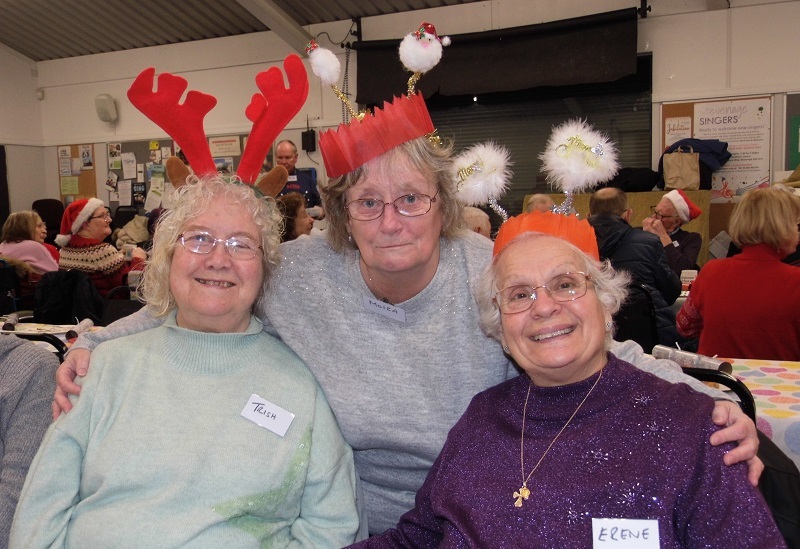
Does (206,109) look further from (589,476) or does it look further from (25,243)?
(25,243)

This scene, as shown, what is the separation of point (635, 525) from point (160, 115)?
1.64 m

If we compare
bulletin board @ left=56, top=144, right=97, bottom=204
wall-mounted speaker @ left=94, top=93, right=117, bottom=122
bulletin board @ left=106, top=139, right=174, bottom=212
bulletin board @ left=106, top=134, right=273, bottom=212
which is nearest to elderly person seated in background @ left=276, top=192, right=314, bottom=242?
bulletin board @ left=106, top=134, right=273, bottom=212

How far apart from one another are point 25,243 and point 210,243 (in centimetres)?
510

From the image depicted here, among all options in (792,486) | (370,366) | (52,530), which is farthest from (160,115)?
(792,486)

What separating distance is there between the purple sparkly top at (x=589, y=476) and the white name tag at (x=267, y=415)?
1.16ft

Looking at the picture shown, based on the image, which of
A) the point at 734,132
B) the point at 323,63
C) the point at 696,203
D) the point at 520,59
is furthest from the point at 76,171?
the point at 323,63

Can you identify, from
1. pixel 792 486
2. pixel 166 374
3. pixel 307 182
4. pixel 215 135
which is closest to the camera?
pixel 792 486

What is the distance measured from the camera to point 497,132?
7.53 metres

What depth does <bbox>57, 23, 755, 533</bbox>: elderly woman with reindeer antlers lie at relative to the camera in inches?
66.7

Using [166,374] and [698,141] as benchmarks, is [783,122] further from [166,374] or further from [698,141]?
[166,374]

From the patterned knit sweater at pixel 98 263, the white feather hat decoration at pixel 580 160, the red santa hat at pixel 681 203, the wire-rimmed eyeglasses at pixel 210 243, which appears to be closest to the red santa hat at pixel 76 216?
the patterned knit sweater at pixel 98 263

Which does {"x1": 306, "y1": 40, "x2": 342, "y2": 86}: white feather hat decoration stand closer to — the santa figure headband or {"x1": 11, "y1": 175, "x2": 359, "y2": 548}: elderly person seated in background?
the santa figure headband

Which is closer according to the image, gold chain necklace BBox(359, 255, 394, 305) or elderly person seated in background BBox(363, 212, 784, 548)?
elderly person seated in background BBox(363, 212, 784, 548)

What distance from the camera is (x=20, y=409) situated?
165cm
